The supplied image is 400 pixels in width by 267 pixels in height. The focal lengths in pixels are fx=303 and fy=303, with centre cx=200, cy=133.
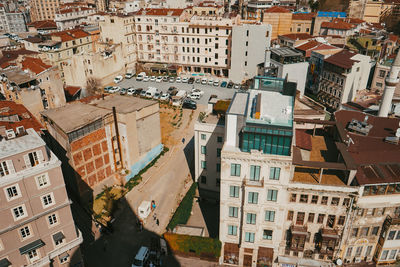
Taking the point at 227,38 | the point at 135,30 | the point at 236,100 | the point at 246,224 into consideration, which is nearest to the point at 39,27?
the point at 135,30

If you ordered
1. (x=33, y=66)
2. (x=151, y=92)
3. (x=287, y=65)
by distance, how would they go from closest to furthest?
(x=287, y=65) < (x=33, y=66) < (x=151, y=92)

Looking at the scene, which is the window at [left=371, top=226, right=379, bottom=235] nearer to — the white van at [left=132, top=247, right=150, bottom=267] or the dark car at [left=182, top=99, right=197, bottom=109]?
the white van at [left=132, top=247, right=150, bottom=267]

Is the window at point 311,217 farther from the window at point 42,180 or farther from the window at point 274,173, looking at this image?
the window at point 42,180

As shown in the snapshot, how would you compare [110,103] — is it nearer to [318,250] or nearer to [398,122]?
[318,250]

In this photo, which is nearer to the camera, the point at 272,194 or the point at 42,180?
the point at 42,180

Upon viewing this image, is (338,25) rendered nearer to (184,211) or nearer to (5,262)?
(184,211)

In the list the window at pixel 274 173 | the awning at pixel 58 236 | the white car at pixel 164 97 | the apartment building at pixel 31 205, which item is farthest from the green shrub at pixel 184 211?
the white car at pixel 164 97

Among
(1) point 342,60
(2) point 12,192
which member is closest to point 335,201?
(2) point 12,192
